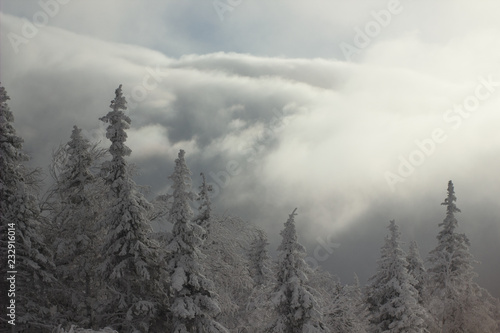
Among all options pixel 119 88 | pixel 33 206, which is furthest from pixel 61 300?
pixel 119 88

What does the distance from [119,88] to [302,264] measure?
13879 mm

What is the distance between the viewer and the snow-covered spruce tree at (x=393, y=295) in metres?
27.9

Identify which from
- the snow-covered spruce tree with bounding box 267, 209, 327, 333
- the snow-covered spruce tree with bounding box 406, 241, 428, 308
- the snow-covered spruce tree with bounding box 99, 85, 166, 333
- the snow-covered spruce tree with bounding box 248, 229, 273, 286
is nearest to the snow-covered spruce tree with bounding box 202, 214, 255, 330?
the snow-covered spruce tree with bounding box 267, 209, 327, 333

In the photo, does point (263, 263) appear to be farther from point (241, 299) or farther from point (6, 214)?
point (6, 214)

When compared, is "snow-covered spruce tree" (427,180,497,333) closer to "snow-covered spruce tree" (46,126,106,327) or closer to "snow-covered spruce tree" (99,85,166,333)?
"snow-covered spruce tree" (99,85,166,333)

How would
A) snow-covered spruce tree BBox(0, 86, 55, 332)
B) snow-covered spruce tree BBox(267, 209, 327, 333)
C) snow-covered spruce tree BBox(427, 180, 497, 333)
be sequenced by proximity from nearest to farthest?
snow-covered spruce tree BBox(0, 86, 55, 332)
snow-covered spruce tree BBox(267, 209, 327, 333)
snow-covered spruce tree BBox(427, 180, 497, 333)

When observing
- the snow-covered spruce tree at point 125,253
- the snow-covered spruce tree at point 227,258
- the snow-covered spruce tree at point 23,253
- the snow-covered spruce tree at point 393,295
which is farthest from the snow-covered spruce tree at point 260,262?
the snow-covered spruce tree at point 23,253

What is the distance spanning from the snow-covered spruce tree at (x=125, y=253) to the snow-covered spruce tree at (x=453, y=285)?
27696mm

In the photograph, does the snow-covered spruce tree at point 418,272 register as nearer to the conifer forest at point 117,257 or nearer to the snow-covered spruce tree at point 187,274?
the conifer forest at point 117,257

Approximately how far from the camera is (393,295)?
29516 millimetres

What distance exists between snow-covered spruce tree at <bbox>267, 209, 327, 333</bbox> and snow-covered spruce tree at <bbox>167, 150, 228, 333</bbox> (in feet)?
13.5

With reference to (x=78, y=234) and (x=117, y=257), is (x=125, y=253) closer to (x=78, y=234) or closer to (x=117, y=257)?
(x=117, y=257)

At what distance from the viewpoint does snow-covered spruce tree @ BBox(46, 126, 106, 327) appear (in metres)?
20.8

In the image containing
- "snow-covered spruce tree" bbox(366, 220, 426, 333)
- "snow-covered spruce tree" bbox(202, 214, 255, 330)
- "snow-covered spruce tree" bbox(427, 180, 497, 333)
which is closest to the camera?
"snow-covered spruce tree" bbox(202, 214, 255, 330)
